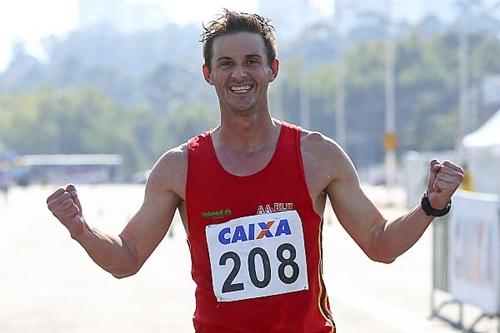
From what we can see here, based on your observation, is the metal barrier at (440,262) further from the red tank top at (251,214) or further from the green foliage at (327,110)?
the green foliage at (327,110)

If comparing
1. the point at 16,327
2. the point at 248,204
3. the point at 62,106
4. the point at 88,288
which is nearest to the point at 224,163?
the point at 248,204

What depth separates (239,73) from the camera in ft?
17.1

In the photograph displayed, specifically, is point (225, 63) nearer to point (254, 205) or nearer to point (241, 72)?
point (241, 72)

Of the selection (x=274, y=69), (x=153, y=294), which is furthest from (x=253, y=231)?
(x=153, y=294)

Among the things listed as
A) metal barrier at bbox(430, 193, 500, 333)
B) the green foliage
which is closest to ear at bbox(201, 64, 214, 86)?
metal barrier at bbox(430, 193, 500, 333)

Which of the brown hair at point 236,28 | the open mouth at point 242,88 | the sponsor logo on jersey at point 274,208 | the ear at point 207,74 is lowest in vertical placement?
the sponsor logo on jersey at point 274,208

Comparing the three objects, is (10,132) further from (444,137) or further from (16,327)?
(16,327)

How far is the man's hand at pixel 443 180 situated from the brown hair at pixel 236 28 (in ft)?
2.38

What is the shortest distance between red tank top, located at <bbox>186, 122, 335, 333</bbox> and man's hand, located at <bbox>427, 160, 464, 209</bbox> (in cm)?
43

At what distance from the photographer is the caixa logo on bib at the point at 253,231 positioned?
17.2ft

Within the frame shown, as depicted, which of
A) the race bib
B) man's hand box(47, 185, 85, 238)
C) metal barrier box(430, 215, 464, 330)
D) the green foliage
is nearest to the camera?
man's hand box(47, 185, 85, 238)

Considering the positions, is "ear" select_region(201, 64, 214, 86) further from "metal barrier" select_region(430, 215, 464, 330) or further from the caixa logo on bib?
"metal barrier" select_region(430, 215, 464, 330)

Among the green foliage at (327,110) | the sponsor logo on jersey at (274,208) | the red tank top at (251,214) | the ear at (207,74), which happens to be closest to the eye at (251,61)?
the ear at (207,74)

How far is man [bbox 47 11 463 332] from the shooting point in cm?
517
